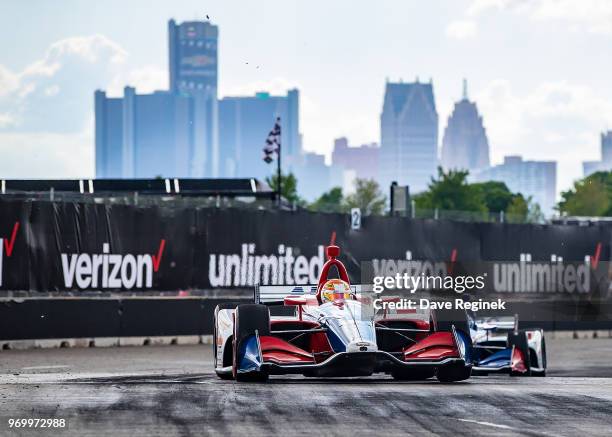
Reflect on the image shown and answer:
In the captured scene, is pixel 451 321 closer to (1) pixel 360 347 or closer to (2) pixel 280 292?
(1) pixel 360 347

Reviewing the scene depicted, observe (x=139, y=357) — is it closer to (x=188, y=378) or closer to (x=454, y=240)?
(x=188, y=378)

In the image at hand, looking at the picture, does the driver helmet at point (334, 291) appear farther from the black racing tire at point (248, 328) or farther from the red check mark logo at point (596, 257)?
the red check mark logo at point (596, 257)

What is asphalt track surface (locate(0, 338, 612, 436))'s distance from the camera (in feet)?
41.0

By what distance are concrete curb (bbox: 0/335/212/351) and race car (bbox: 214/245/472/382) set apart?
38.7 ft

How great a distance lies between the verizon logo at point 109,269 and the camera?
3231 centimetres

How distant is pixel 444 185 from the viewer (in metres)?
144

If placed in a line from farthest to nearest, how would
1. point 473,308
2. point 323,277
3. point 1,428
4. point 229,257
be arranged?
point 229,257 < point 473,308 < point 323,277 < point 1,428

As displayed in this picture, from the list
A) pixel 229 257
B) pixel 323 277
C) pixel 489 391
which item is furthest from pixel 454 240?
pixel 489 391

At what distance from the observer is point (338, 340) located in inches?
724

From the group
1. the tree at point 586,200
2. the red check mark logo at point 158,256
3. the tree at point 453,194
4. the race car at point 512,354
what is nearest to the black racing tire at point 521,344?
the race car at point 512,354

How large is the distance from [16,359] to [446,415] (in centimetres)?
1545

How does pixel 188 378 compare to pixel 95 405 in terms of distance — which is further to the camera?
pixel 188 378

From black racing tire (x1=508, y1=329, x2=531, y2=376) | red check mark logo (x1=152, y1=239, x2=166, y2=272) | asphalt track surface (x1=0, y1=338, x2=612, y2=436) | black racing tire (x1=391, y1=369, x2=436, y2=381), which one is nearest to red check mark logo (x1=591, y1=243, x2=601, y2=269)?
red check mark logo (x1=152, y1=239, x2=166, y2=272)

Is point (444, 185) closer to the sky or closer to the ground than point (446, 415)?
closer to the sky
